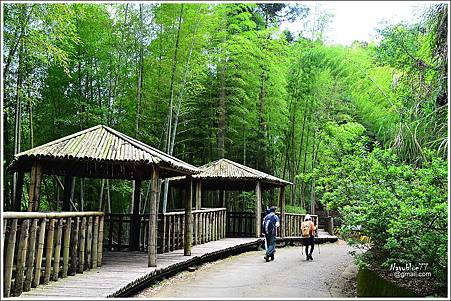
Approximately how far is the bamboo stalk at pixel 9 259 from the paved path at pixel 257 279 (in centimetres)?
177

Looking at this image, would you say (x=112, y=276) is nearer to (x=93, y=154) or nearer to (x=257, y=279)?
(x=93, y=154)

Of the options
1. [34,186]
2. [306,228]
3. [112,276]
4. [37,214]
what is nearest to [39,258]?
[37,214]

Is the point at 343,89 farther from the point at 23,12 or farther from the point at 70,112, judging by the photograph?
the point at 23,12

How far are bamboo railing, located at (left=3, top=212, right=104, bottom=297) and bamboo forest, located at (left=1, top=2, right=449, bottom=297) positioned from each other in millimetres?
27

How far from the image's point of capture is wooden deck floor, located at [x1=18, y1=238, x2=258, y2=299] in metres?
4.84

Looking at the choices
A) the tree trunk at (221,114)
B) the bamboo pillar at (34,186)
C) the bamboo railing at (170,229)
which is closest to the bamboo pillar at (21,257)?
the bamboo pillar at (34,186)

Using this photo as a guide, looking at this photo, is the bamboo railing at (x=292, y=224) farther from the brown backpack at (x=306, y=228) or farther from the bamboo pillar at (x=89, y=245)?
the bamboo pillar at (x=89, y=245)

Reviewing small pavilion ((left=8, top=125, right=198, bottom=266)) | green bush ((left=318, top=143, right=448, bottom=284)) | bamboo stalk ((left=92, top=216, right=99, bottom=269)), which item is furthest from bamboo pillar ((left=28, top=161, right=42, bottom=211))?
green bush ((left=318, top=143, right=448, bottom=284))

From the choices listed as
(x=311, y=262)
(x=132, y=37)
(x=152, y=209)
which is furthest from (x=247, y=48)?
(x=152, y=209)

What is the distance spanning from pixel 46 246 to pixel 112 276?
2.80 ft

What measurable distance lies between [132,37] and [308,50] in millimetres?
5756

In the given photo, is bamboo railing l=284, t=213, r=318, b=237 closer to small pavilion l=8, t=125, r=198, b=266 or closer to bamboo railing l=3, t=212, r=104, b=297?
small pavilion l=8, t=125, r=198, b=266

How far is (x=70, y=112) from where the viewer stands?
11.4 metres

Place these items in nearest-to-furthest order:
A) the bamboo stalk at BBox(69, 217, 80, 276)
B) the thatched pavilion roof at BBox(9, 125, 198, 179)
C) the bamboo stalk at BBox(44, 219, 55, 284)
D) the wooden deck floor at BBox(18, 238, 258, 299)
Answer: the wooden deck floor at BBox(18, 238, 258, 299)
the bamboo stalk at BBox(44, 219, 55, 284)
the bamboo stalk at BBox(69, 217, 80, 276)
the thatched pavilion roof at BBox(9, 125, 198, 179)
